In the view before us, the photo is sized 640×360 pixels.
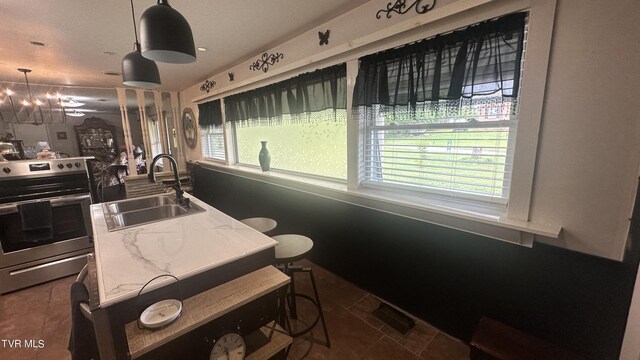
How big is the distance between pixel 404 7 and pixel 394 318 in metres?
2.11

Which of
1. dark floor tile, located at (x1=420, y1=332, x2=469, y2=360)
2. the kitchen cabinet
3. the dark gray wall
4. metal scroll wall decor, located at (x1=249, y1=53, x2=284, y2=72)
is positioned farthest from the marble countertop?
the kitchen cabinet

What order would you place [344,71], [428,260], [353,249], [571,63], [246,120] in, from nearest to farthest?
[571,63] < [428,260] < [344,71] < [353,249] < [246,120]

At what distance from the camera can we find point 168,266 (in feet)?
3.51

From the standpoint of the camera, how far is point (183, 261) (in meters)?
1.11

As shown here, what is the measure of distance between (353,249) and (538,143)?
1.47 meters

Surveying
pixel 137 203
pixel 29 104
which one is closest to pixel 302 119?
pixel 137 203

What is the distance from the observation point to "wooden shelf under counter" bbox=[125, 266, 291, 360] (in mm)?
810

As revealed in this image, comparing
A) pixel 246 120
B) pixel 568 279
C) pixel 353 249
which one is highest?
pixel 246 120

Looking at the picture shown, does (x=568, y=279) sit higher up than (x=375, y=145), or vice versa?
(x=375, y=145)

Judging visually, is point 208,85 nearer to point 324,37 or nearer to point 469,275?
point 324,37

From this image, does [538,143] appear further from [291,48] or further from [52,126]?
[52,126]

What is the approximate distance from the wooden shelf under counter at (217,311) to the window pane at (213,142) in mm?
3287

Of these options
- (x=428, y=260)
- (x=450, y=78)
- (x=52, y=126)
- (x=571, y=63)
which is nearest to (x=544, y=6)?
(x=571, y=63)

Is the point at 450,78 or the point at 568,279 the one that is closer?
the point at 568,279
